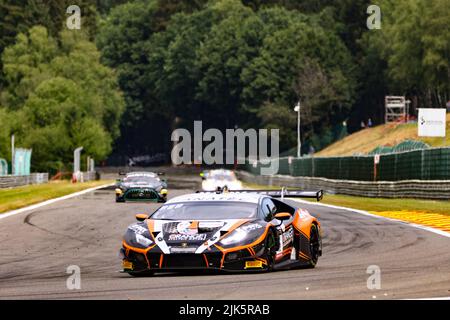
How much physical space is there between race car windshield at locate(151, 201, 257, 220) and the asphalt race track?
96cm

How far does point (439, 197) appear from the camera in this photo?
3753cm

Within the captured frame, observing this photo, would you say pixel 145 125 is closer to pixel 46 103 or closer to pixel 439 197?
pixel 46 103

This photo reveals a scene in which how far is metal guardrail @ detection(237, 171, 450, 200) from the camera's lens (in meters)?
37.8

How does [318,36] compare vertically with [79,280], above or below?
above

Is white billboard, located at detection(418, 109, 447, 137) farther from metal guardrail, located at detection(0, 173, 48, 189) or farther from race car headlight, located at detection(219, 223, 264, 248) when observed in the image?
race car headlight, located at detection(219, 223, 264, 248)

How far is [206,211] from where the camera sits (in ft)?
51.2

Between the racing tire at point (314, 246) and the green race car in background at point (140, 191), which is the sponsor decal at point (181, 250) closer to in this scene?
the racing tire at point (314, 246)

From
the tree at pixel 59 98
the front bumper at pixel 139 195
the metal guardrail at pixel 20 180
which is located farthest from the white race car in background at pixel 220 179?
the tree at pixel 59 98

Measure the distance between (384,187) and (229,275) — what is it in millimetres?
30931

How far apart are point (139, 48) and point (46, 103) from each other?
43.3 meters

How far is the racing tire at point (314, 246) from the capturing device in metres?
15.9

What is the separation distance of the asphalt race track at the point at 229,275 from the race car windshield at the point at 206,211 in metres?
0.96

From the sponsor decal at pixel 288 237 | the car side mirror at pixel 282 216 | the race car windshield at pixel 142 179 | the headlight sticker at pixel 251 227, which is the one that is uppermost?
the car side mirror at pixel 282 216
